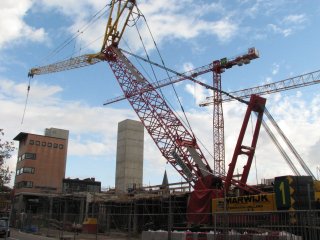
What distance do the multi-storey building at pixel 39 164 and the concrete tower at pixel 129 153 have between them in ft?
104

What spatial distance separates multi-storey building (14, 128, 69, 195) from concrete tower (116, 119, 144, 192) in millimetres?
31697

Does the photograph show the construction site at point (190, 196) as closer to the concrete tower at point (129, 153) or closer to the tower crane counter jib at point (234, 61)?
the tower crane counter jib at point (234, 61)

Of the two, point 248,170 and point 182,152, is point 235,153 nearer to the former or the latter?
point 248,170

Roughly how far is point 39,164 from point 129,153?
41.1 metres

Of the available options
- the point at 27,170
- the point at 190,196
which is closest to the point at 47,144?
the point at 27,170

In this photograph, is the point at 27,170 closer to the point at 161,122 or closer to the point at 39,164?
the point at 39,164

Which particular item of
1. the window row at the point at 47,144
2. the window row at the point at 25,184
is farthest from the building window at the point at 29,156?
the window row at the point at 25,184

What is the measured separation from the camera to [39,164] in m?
90.8

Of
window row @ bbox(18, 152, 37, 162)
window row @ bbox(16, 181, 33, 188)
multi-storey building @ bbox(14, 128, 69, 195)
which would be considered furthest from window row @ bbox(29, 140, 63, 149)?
window row @ bbox(16, 181, 33, 188)

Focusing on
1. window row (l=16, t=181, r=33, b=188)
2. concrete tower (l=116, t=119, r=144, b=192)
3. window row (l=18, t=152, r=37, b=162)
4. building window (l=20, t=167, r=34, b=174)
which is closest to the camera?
window row (l=16, t=181, r=33, b=188)

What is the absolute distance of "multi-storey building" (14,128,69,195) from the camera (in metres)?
88.9

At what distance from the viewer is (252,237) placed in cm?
1290

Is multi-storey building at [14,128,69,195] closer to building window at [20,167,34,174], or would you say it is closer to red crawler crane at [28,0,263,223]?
building window at [20,167,34,174]

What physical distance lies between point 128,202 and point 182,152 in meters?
9.32
